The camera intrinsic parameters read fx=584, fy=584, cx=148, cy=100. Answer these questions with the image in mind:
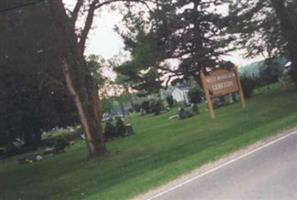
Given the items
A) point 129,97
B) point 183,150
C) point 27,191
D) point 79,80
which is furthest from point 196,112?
point 129,97

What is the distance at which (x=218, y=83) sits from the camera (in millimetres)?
28016

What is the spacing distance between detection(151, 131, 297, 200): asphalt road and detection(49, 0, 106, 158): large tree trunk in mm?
11212

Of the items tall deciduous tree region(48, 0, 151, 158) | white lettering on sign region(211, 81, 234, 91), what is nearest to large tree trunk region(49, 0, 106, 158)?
tall deciduous tree region(48, 0, 151, 158)

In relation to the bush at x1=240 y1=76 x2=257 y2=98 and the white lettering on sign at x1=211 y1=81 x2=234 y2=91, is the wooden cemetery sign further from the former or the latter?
the bush at x1=240 y1=76 x2=257 y2=98

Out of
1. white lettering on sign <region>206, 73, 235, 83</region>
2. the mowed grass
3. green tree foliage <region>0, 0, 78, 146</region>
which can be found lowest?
the mowed grass

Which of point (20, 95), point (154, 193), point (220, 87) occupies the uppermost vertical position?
point (20, 95)

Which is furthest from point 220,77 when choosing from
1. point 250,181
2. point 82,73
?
point 250,181

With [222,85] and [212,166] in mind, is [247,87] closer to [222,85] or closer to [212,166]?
[222,85]

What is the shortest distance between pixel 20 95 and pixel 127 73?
11704 mm

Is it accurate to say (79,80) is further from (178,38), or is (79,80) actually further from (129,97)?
(129,97)

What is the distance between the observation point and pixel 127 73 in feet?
185

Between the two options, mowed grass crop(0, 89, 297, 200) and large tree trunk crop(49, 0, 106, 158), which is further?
large tree trunk crop(49, 0, 106, 158)

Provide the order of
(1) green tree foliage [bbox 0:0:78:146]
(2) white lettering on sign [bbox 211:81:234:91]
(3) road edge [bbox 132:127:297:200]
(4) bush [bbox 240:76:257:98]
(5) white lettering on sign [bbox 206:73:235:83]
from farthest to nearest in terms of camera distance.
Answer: (4) bush [bbox 240:76:257:98] → (2) white lettering on sign [bbox 211:81:234:91] → (5) white lettering on sign [bbox 206:73:235:83] → (1) green tree foliage [bbox 0:0:78:146] → (3) road edge [bbox 132:127:297:200]

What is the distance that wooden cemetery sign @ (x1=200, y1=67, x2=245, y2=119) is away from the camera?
27094 mm
